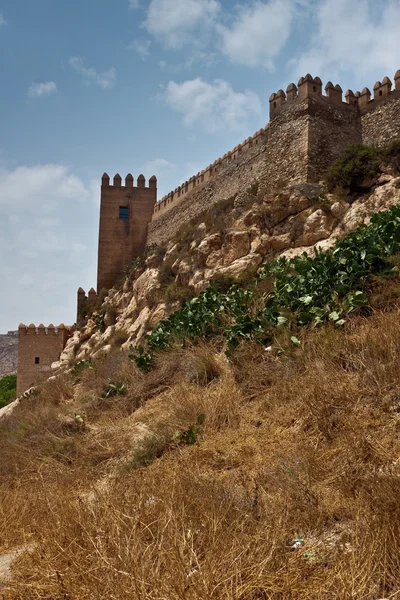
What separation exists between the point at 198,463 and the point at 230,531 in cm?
179

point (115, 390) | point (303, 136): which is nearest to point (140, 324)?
point (303, 136)

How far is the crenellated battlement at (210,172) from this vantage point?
62.8ft

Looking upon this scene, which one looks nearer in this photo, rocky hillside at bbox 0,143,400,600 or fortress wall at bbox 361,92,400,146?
rocky hillside at bbox 0,143,400,600

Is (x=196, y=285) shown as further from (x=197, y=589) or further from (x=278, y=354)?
(x=197, y=589)

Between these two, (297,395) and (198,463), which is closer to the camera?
(198,463)

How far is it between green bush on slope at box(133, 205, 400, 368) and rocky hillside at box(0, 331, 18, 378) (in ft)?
185

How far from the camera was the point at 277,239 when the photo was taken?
14766mm

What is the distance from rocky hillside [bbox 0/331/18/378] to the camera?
61.1 meters

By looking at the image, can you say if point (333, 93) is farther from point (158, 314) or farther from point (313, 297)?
point (313, 297)

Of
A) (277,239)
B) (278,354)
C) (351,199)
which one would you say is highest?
(351,199)

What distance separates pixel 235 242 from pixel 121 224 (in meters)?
13.2

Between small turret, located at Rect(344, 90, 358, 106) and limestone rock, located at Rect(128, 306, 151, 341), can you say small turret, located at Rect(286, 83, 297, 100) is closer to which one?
small turret, located at Rect(344, 90, 358, 106)

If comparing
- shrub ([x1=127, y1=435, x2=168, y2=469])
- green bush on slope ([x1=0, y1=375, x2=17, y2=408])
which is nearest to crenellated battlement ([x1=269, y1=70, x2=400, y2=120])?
shrub ([x1=127, y1=435, x2=168, y2=469])

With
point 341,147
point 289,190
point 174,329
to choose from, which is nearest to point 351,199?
point 289,190
